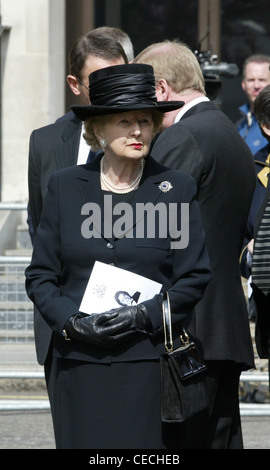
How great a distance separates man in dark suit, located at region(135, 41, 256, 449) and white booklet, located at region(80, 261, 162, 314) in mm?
566

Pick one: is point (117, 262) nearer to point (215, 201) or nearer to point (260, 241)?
point (215, 201)

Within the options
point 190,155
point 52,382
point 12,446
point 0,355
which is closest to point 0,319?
point 0,355

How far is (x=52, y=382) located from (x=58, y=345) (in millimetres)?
617

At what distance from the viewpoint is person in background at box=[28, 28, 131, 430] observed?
4914mm

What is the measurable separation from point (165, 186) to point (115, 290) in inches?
16.9

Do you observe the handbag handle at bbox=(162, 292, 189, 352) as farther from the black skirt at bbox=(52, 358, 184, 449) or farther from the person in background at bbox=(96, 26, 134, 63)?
the person in background at bbox=(96, 26, 134, 63)

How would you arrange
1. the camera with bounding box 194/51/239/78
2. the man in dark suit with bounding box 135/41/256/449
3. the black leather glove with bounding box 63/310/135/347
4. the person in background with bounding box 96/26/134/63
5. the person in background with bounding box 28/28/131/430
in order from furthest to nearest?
1. the camera with bounding box 194/51/239/78
2. the person in background with bounding box 96/26/134/63
3. the person in background with bounding box 28/28/131/430
4. the man in dark suit with bounding box 135/41/256/449
5. the black leather glove with bounding box 63/310/135/347

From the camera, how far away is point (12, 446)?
688cm

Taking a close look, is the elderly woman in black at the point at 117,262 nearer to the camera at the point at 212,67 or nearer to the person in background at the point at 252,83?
the person in background at the point at 252,83

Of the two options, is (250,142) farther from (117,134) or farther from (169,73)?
(117,134)

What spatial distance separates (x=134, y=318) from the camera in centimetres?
394

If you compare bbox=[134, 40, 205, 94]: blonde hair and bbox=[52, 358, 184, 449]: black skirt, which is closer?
bbox=[52, 358, 184, 449]: black skirt

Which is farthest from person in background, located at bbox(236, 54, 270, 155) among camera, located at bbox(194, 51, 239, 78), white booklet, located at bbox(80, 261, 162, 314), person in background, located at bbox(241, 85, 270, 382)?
white booklet, located at bbox(80, 261, 162, 314)

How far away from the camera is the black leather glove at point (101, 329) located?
390cm
